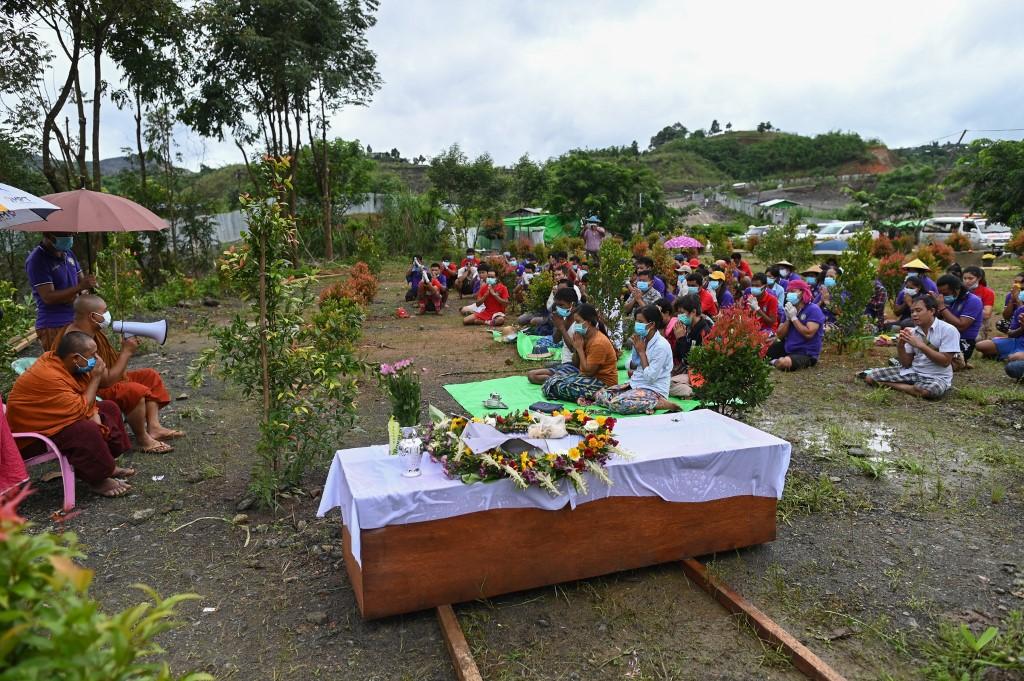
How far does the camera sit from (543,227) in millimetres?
31000

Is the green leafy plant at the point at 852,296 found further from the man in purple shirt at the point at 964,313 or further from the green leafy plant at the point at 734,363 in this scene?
the green leafy plant at the point at 734,363

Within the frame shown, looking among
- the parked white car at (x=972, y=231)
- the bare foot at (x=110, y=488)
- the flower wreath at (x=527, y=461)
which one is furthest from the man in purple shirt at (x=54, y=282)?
the parked white car at (x=972, y=231)

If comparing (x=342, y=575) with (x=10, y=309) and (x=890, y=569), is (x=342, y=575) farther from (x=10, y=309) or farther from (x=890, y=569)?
(x=10, y=309)

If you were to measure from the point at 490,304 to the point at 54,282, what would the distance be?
7.80m

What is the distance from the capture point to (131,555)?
161 inches

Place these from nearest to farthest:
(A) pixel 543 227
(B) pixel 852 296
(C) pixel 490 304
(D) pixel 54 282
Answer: (D) pixel 54 282, (B) pixel 852 296, (C) pixel 490 304, (A) pixel 543 227

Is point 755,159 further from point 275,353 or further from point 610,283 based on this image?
point 275,353

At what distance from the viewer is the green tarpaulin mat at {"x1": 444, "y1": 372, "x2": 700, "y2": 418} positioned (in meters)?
7.25

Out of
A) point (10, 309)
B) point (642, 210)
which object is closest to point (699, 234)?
point (642, 210)

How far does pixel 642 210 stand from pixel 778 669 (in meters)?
30.4

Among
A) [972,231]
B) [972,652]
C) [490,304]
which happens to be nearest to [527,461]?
[972,652]

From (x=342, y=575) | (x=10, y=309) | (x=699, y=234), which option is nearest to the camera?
(x=342, y=575)

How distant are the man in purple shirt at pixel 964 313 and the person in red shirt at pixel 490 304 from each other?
6.96m

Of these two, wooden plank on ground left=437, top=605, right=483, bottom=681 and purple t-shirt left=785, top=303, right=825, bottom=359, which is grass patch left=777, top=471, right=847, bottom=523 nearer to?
wooden plank on ground left=437, top=605, right=483, bottom=681
